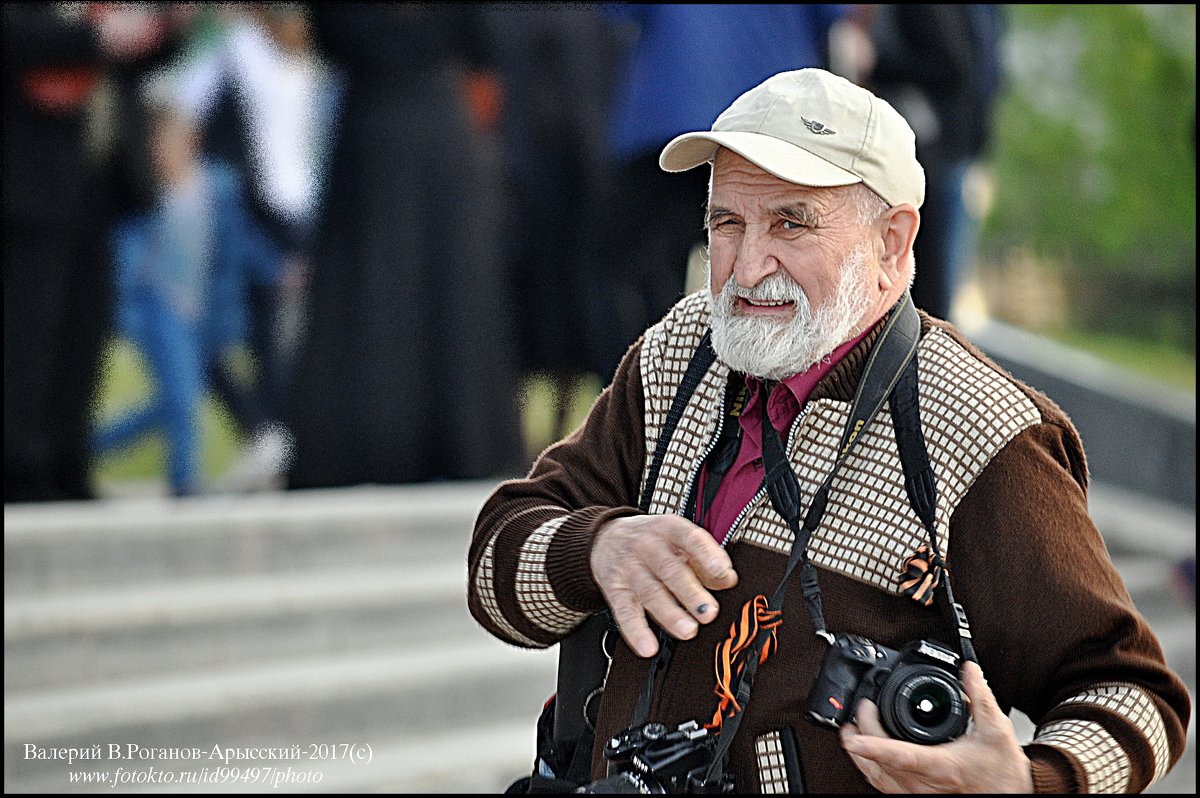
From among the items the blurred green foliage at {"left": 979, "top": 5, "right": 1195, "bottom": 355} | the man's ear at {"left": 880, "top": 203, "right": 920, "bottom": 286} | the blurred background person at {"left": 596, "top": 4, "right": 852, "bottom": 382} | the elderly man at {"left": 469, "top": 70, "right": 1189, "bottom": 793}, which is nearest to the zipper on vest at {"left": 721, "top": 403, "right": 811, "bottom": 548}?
the elderly man at {"left": 469, "top": 70, "right": 1189, "bottom": 793}

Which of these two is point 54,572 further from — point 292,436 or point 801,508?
point 801,508

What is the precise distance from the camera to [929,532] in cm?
196

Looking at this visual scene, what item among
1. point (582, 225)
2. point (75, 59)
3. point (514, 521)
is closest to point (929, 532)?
point (514, 521)

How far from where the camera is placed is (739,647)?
200 centimetres

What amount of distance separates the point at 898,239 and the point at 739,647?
0.64 metres

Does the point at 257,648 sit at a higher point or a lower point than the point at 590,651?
lower

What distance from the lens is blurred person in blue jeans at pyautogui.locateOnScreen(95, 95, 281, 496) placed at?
5895mm

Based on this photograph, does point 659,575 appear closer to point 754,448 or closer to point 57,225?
point 754,448

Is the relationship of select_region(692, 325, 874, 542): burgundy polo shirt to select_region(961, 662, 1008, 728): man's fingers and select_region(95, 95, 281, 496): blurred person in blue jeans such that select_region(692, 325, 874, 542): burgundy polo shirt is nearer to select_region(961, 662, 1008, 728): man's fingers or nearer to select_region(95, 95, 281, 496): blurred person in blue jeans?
select_region(961, 662, 1008, 728): man's fingers

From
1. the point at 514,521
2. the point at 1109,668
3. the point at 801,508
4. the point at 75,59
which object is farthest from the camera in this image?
the point at 75,59

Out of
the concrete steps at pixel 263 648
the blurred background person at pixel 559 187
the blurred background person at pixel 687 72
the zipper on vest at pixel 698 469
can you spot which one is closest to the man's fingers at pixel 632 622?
the zipper on vest at pixel 698 469

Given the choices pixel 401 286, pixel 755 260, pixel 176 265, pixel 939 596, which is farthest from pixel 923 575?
pixel 176 265

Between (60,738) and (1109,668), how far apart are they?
322cm

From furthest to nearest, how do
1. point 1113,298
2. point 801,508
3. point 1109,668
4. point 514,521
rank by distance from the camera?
point 1113,298
point 514,521
point 801,508
point 1109,668
